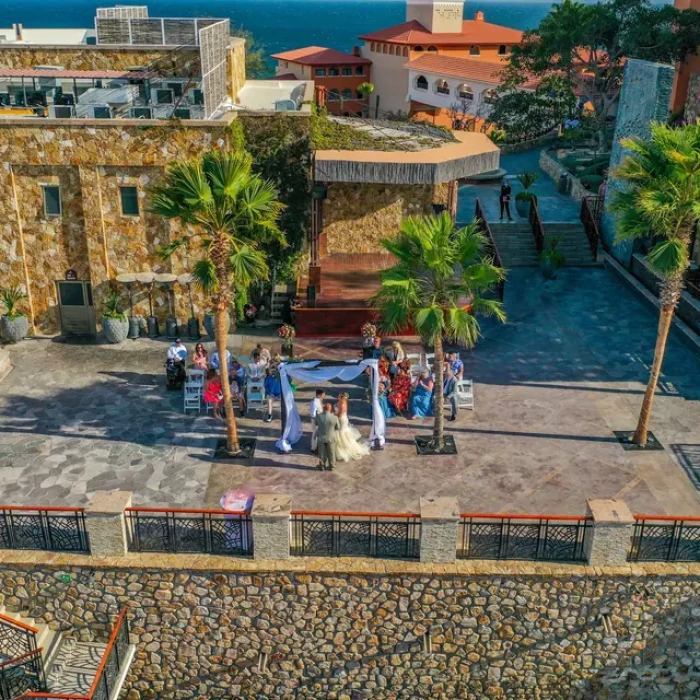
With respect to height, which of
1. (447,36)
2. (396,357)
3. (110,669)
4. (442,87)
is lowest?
(110,669)

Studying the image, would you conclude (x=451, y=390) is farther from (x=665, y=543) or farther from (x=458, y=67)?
(x=458, y=67)

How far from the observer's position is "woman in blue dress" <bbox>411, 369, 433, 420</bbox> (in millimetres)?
19469

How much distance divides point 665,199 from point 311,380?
28.5 feet

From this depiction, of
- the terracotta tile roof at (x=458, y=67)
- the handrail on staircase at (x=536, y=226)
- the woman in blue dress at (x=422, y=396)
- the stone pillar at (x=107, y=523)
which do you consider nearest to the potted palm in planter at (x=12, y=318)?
the stone pillar at (x=107, y=523)

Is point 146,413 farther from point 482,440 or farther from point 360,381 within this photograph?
point 482,440

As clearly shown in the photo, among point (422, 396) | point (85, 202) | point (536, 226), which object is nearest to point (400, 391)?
point (422, 396)

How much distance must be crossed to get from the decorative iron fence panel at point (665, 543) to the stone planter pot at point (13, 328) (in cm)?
1767

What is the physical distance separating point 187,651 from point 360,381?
8656 millimetres

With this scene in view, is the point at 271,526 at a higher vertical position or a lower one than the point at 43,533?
higher

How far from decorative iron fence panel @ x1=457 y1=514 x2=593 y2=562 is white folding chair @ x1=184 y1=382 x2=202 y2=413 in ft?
25.6

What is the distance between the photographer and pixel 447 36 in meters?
79.9

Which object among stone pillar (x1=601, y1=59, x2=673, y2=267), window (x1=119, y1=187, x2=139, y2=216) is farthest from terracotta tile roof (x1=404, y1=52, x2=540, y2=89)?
window (x1=119, y1=187, x2=139, y2=216)

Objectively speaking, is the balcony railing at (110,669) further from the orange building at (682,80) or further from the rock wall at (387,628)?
the orange building at (682,80)

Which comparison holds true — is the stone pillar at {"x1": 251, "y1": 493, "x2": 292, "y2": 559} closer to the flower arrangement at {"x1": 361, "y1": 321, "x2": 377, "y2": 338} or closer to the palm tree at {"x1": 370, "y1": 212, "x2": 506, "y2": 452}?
the palm tree at {"x1": 370, "y1": 212, "x2": 506, "y2": 452}
